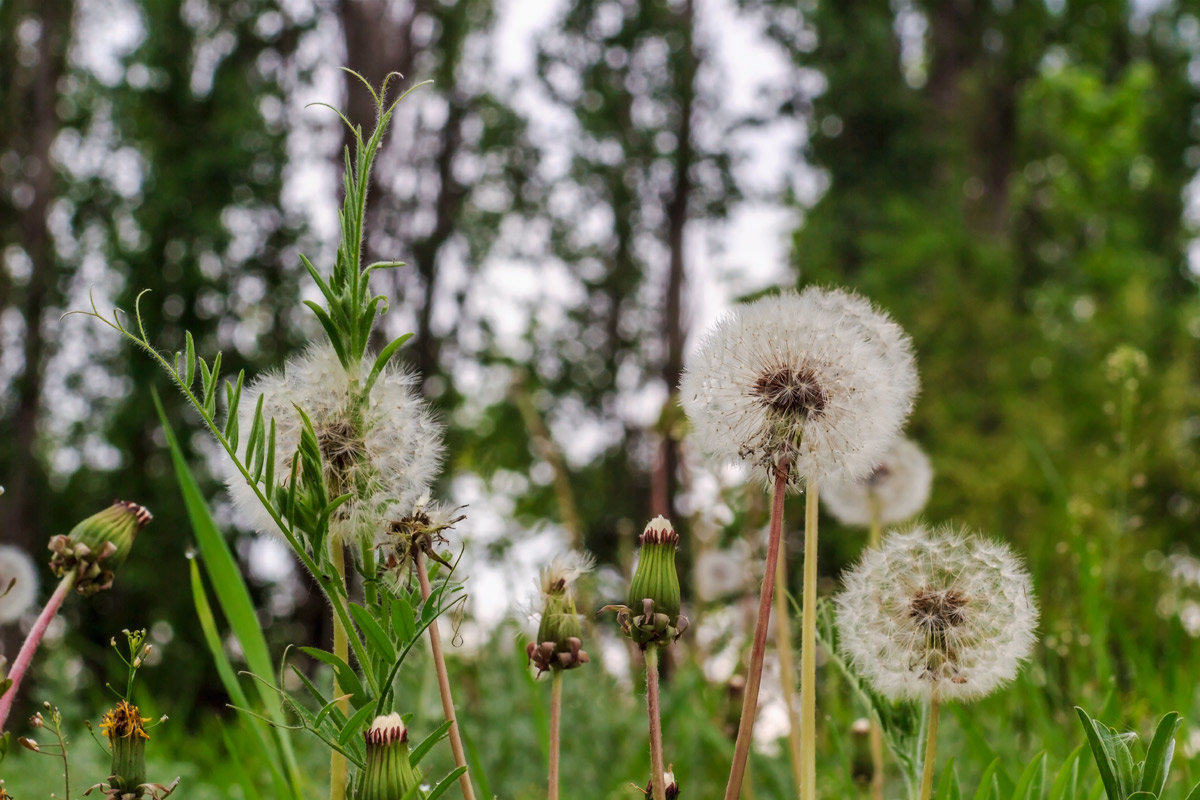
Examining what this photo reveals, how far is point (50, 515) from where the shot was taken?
13.3 m

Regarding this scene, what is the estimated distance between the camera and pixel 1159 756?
3.14ft

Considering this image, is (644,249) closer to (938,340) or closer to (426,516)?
(938,340)

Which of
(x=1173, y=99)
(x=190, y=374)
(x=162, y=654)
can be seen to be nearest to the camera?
(x=190, y=374)

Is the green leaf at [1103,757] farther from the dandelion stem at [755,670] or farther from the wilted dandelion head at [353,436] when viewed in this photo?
the wilted dandelion head at [353,436]

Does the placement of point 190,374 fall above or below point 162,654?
above

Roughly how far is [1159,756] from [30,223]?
14.2 m

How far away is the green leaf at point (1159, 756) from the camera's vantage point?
0.95 metres

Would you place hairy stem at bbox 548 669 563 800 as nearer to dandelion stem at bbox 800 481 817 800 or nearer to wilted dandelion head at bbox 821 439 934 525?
dandelion stem at bbox 800 481 817 800

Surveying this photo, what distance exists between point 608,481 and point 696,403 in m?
12.3

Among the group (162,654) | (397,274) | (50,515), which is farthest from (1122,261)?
(50,515)

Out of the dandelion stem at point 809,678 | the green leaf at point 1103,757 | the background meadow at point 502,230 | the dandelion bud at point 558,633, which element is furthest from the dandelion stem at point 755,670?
the background meadow at point 502,230

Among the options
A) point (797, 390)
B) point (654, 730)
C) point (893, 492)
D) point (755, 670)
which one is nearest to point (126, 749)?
point (654, 730)

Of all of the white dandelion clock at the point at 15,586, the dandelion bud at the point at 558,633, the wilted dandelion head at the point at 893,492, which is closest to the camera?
the dandelion bud at the point at 558,633

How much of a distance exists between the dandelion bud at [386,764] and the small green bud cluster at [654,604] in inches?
9.7
